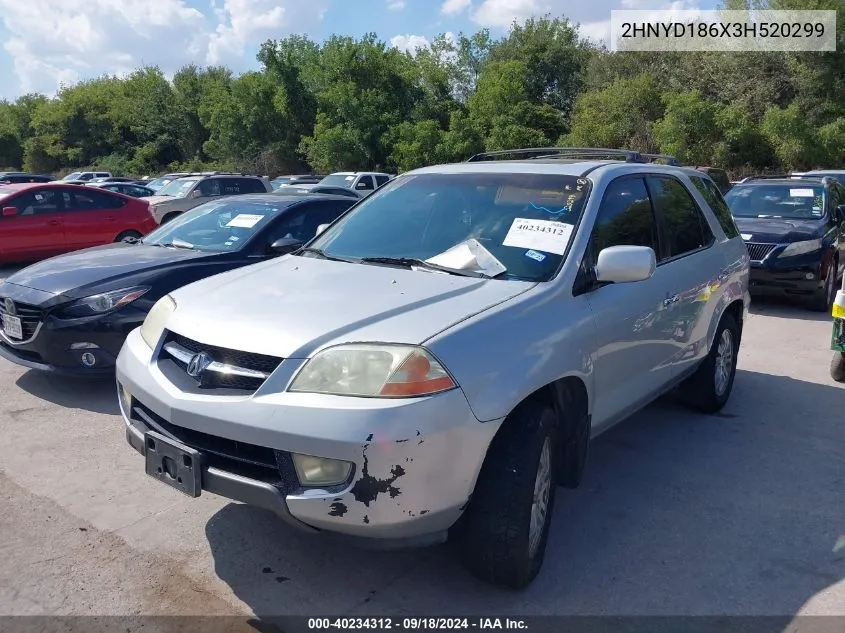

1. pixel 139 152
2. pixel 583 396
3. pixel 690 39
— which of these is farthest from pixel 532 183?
pixel 139 152

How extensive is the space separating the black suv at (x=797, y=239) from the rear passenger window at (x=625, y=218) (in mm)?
5728

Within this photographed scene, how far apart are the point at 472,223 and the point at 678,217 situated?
1709 millimetres

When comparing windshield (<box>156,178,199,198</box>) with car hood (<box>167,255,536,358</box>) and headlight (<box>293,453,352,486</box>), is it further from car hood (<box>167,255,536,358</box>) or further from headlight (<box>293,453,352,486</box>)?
headlight (<box>293,453,352,486</box>)

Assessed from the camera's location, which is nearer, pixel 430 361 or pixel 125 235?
pixel 430 361

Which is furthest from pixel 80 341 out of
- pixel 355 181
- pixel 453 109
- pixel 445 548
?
pixel 453 109

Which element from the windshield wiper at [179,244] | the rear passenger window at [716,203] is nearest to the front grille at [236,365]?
the windshield wiper at [179,244]

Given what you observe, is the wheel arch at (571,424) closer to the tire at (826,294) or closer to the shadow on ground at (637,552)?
the shadow on ground at (637,552)

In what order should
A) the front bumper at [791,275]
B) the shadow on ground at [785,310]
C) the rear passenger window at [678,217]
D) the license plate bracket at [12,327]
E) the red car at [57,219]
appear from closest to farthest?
the rear passenger window at [678,217] → the license plate bracket at [12,327] → the front bumper at [791,275] → the shadow on ground at [785,310] → the red car at [57,219]

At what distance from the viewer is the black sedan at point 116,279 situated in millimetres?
5348

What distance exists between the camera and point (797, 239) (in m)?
9.23

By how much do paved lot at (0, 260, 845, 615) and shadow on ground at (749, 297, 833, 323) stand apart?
4.56 metres

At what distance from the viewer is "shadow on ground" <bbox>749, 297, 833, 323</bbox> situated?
30.2ft

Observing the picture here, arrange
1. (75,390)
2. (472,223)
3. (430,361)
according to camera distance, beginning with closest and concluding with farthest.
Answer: (430,361)
(472,223)
(75,390)

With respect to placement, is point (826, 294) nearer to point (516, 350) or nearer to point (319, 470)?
point (516, 350)
